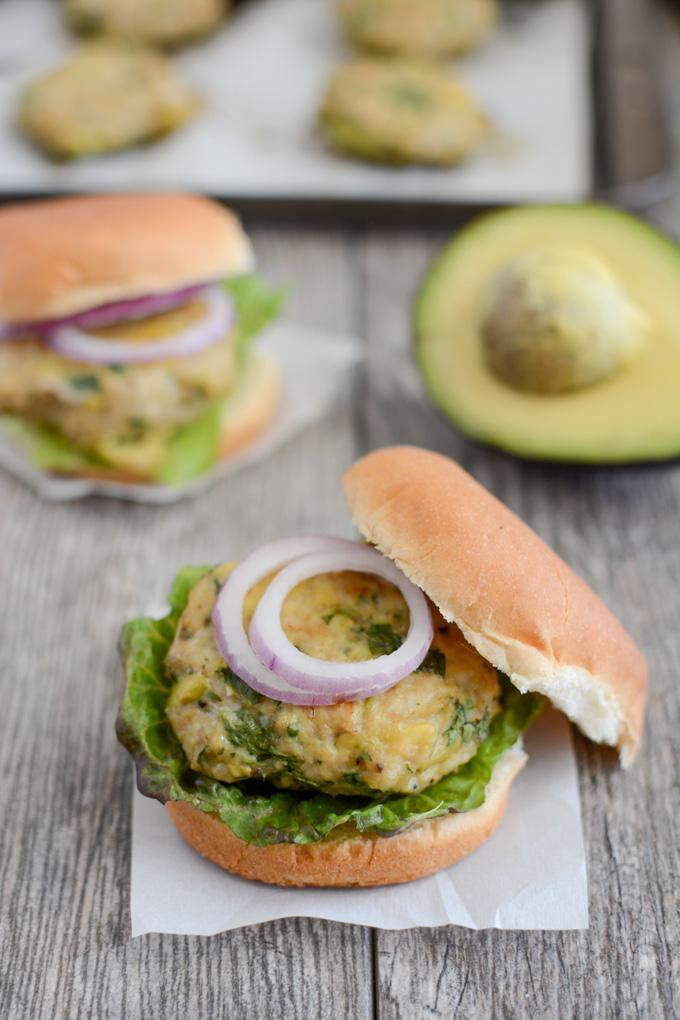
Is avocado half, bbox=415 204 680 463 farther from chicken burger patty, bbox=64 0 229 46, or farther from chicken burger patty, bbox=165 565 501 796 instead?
chicken burger patty, bbox=64 0 229 46

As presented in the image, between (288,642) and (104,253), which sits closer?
(288,642)

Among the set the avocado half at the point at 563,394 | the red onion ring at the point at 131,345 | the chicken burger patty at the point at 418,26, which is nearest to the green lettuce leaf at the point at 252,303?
the red onion ring at the point at 131,345

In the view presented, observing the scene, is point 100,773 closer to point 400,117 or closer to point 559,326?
point 559,326

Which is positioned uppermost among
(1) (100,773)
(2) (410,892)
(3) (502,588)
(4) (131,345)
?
(3) (502,588)

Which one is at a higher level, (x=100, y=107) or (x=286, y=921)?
(x=100, y=107)

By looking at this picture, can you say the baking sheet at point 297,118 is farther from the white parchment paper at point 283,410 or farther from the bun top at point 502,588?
the bun top at point 502,588

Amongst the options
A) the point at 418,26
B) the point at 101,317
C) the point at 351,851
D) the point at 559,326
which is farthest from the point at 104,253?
the point at 418,26
